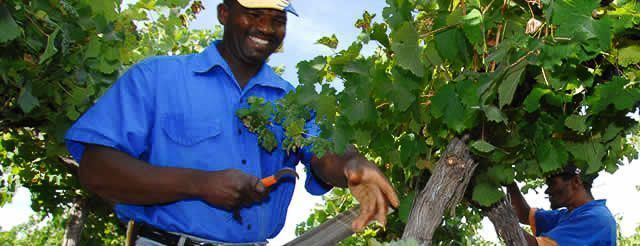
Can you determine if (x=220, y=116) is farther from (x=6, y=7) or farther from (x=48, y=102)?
(x=48, y=102)

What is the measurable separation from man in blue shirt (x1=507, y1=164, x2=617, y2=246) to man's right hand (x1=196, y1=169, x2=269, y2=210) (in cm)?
283

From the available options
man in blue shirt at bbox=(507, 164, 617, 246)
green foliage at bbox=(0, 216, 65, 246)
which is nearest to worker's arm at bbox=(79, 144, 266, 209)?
man in blue shirt at bbox=(507, 164, 617, 246)

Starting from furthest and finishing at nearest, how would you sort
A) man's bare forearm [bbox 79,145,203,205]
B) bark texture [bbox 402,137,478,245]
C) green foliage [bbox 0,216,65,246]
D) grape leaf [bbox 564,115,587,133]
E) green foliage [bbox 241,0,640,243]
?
green foliage [bbox 0,216,65,246], man's bare forearm [bbox 79,145,203,205], grape leaf [bbox 564,115,587,133], bark texture [bbox 402,137,478,245], green foliage [bbox 241,0,640,243]

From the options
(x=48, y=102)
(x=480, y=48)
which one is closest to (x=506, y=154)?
(x=480, y=48)

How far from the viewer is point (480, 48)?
2590 mm

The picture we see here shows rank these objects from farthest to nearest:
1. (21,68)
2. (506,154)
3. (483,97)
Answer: (21,68)
(506,154)
(483,97)

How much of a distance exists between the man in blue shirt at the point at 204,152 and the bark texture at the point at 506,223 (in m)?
1.16

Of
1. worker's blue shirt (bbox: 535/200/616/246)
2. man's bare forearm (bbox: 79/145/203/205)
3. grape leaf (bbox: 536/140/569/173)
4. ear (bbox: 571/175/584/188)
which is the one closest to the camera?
man's bare forearm (bbox: 79/145/203/205)

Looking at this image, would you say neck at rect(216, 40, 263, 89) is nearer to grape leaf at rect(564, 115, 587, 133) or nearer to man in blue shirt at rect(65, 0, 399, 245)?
man in blue shirt at rect(65, 0, 399, 245)

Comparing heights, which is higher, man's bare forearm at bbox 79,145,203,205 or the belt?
man's bare forearm at bbox 79,145,203,205

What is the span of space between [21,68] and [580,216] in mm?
4288

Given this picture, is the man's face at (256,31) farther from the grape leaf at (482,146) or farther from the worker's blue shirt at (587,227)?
the worker's blue shirt at (587,227)

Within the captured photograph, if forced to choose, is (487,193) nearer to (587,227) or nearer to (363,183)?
(363,183)

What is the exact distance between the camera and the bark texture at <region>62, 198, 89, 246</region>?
9406 mm
